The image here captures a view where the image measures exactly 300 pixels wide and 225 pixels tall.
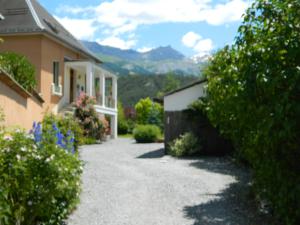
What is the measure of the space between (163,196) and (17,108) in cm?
495

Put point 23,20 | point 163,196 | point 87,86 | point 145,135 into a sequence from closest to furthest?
point 163,196
point 23,20
point 87,86
point 145,135

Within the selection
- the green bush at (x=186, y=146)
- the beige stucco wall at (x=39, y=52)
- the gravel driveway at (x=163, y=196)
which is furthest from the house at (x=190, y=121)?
the beige stucco wall at (x=39, y=52)

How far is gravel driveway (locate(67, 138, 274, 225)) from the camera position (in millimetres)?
6703

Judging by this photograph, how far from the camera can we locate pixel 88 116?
2333cm

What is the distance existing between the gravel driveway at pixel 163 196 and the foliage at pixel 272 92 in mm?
1262

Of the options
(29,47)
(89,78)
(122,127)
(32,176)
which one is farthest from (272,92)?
(122,127)

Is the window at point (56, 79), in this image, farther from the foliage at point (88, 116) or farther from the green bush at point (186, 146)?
the green bush at point (186, 146)

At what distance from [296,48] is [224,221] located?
10.2 feet

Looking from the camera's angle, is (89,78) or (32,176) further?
(89,78)

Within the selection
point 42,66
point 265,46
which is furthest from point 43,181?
point 42,66

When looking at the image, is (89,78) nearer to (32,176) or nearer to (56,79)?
(56,79)

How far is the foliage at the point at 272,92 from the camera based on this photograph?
5078 mm

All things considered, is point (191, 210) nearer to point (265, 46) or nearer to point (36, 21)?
point (265, 46)

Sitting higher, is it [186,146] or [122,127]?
[122,127]
